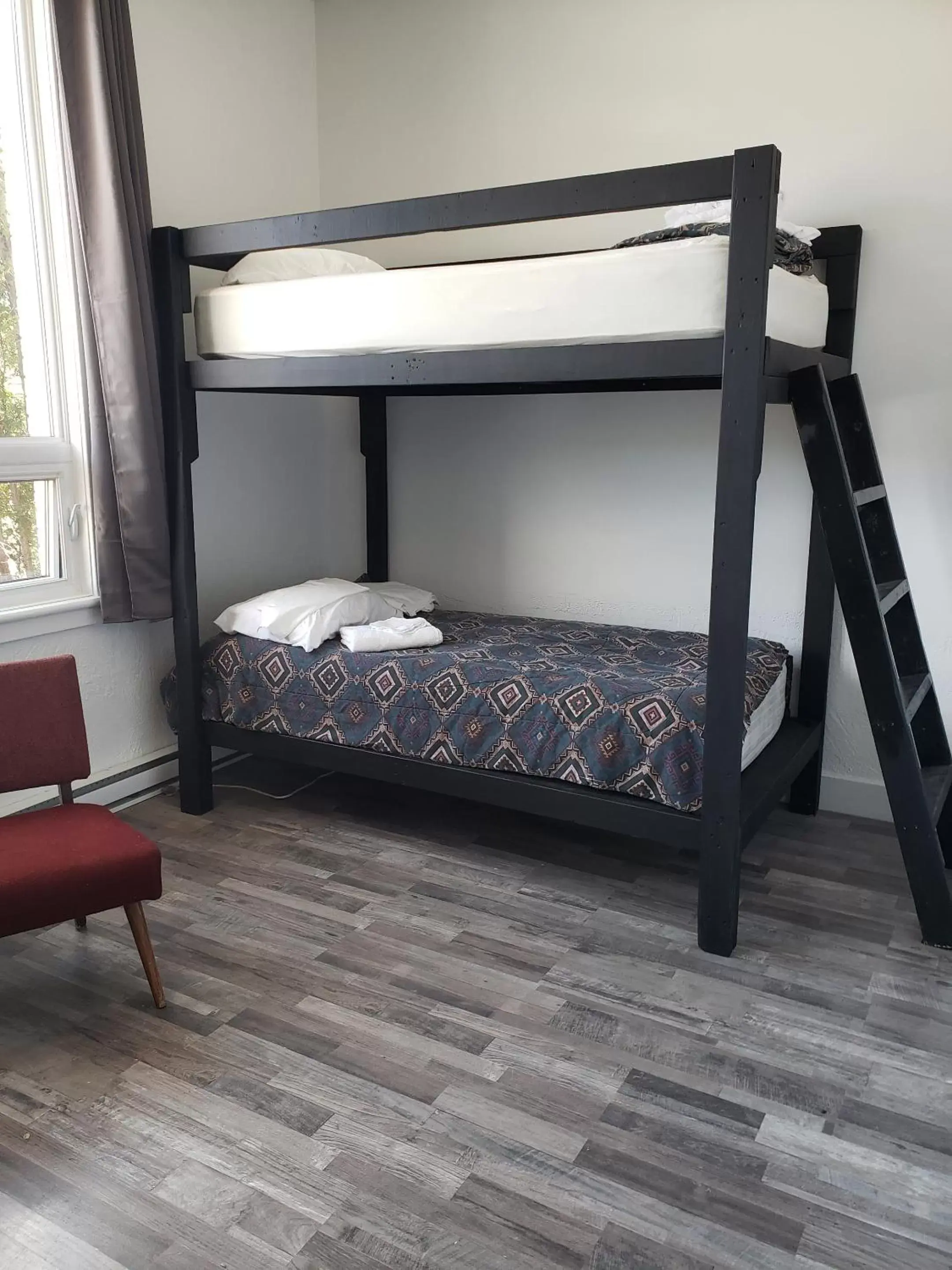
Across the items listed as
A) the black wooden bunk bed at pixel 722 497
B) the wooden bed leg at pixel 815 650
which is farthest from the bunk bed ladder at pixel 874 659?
the wooden bed leg at pixel 815 650

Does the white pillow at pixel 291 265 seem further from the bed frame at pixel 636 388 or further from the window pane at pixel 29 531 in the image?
the window pane at pixel 29 531

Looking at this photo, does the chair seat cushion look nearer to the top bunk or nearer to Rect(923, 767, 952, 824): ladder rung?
the top bunk

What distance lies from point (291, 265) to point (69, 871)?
177 centimetres

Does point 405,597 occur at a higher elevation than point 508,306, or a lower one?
lower

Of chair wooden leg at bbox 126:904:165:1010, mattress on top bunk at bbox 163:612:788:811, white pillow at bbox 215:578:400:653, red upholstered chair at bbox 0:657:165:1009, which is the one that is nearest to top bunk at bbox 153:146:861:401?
white pillow at bbox 215:578:400:653

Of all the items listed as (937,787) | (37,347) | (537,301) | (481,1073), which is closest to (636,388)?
(537,301)

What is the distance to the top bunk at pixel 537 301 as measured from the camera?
2.04 metres

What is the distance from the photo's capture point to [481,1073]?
184 centimetres

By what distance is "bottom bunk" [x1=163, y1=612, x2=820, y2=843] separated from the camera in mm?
2375

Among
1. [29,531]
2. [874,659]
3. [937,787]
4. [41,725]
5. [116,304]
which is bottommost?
[937,787]

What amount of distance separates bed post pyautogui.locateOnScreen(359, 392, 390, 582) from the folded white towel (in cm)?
83

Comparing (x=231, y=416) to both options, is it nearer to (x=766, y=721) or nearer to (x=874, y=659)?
(x=766, y=721)

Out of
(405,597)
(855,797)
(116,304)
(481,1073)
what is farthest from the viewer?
(405,597)

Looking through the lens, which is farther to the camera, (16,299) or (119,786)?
(119,786)
